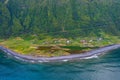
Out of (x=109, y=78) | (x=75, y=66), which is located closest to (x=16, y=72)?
Answer: (x=75, y=66)

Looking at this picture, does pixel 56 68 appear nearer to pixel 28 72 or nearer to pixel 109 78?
pixel 28 72

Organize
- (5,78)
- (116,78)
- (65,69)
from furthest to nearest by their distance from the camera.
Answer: (65,69)
(5,78)
(116,78)

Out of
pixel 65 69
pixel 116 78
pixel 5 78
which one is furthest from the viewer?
pixel 65 69

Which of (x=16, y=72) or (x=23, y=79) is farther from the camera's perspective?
(x=16, y=72)

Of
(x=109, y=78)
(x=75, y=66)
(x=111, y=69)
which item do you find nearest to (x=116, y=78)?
(x=109, y=78)

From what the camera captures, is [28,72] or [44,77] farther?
[28,72]

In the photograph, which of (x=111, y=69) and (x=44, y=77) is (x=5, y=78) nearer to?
(x=44, y=77)

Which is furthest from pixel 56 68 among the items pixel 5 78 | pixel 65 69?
pixel 5 78
